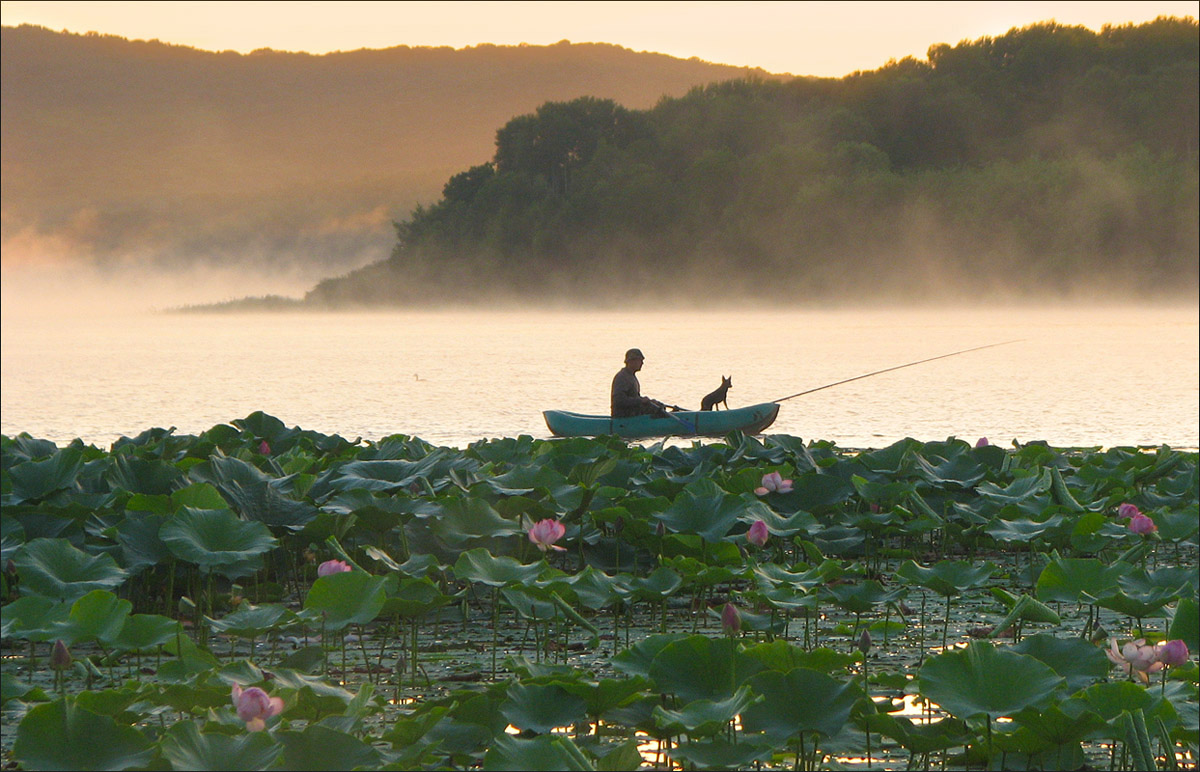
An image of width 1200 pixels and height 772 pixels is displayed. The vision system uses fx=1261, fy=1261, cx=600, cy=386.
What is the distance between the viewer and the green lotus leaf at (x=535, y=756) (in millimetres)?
1893

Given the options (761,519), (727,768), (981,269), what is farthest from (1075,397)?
(981,269)

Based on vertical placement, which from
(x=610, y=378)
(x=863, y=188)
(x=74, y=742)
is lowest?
(x=610, y=378)

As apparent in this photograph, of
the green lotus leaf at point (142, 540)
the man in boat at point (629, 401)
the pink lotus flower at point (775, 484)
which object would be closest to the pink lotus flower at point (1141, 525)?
the pink lotus flower at point (775, 484)

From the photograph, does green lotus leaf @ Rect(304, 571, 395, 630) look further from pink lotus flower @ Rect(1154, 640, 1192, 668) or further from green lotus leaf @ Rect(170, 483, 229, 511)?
pink lotus flower @ Rect(1154, 640, 1192, 668)

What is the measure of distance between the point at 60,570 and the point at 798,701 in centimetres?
194

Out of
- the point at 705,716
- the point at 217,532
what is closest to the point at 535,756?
the point at 705,716

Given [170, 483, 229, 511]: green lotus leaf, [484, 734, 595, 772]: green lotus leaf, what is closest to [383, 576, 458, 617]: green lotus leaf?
[170, 483, 229, 511]: green lotus leaf

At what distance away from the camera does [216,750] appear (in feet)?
6.22

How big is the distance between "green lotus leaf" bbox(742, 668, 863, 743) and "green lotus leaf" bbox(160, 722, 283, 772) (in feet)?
2.58

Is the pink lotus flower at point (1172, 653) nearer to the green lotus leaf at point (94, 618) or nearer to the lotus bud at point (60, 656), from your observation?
the green lotus leaf at point (94, 618)

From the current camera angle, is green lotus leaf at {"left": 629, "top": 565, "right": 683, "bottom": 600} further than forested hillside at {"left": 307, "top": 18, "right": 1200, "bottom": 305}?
No

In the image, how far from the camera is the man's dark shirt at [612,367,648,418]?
360 inches

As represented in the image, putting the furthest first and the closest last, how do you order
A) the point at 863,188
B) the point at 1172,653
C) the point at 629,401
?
the point at 863,188
the point at 629,401
the point at 1172,653

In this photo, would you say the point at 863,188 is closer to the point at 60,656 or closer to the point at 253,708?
the point at 60,656
